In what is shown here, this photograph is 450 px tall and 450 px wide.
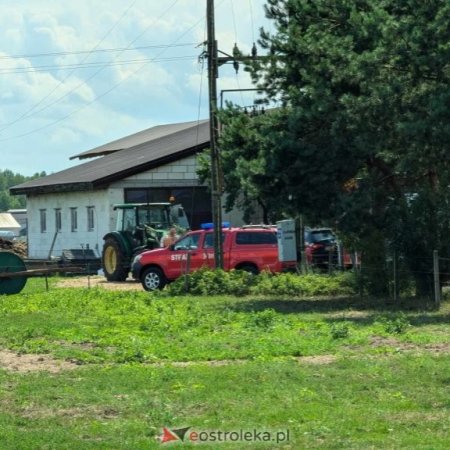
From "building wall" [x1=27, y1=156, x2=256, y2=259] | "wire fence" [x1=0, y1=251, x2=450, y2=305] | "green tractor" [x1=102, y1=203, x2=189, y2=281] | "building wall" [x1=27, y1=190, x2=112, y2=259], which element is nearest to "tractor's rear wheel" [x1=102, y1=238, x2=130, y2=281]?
"green tractor" [x1=102, y1=203, x2=189, y2=281]

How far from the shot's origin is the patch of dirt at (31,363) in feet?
48.1

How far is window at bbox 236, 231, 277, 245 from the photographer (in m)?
33.7

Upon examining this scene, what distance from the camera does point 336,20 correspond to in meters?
25.4

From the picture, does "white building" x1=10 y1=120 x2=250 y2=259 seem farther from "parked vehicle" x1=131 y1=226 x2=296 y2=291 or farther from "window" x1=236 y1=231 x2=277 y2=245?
"window" x1=236 y1=231 x2=277 y2=245

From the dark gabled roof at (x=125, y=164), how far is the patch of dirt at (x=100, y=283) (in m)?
6.45

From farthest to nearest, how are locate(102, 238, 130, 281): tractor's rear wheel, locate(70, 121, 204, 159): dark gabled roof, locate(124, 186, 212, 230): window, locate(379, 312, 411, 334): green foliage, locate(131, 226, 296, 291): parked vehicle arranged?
locate(70, 121, 204, 159): dark gabled roof < locate(124, 186, 212, 230): window < locate(102, 238, 130, 281): tractor's rear wheel < locate(131, 226, 296, 291): parked vehicle < locate(379, 312, 411, 334): green foliage

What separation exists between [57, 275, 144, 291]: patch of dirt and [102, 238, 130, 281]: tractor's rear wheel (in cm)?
29

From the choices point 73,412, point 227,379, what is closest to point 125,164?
point 227,379

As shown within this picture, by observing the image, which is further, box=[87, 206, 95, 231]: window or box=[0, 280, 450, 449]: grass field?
box=[87, 206, 95, 231]: window

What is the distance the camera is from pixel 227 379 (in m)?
13.0

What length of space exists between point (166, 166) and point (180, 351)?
33136mm

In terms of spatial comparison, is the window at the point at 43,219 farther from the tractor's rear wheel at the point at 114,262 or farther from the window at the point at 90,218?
the tractor's rear wheel at the point at 114,262

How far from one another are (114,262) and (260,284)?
11.6m

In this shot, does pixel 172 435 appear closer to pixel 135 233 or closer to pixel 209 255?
pixel 209 255
